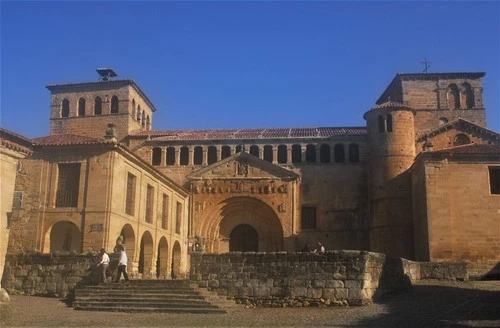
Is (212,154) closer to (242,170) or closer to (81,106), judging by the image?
(242,170)

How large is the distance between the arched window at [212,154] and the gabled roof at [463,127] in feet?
42.9

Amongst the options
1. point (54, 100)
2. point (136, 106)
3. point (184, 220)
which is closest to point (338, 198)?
point (184, 220)

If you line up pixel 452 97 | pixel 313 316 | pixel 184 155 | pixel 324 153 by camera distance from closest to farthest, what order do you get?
pixel 313 316, pixel 324 153, pixel 184 155, pixel 452 97

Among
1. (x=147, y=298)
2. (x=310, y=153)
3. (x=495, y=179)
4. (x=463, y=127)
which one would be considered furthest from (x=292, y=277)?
(x=463, y=127)

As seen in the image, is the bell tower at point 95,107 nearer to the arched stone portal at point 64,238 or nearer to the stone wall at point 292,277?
the arched stone portal at point 64,238

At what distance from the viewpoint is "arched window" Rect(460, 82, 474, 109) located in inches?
1473

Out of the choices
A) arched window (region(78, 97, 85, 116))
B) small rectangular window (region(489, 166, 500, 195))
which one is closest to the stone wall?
small rectangular window (region(489, 166, 500, 195))

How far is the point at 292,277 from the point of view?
16859mm

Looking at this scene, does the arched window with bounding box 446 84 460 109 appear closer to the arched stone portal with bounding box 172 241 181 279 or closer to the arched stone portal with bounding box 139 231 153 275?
the arched stone portal with bounding box 172 241 181 279

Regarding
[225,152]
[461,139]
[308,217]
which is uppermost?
[461,139]

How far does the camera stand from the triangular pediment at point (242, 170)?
34.8 metres

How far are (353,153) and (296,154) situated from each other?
3608mm

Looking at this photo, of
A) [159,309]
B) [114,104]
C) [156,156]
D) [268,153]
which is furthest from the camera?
[114,104]

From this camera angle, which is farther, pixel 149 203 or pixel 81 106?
pixel 81 106
